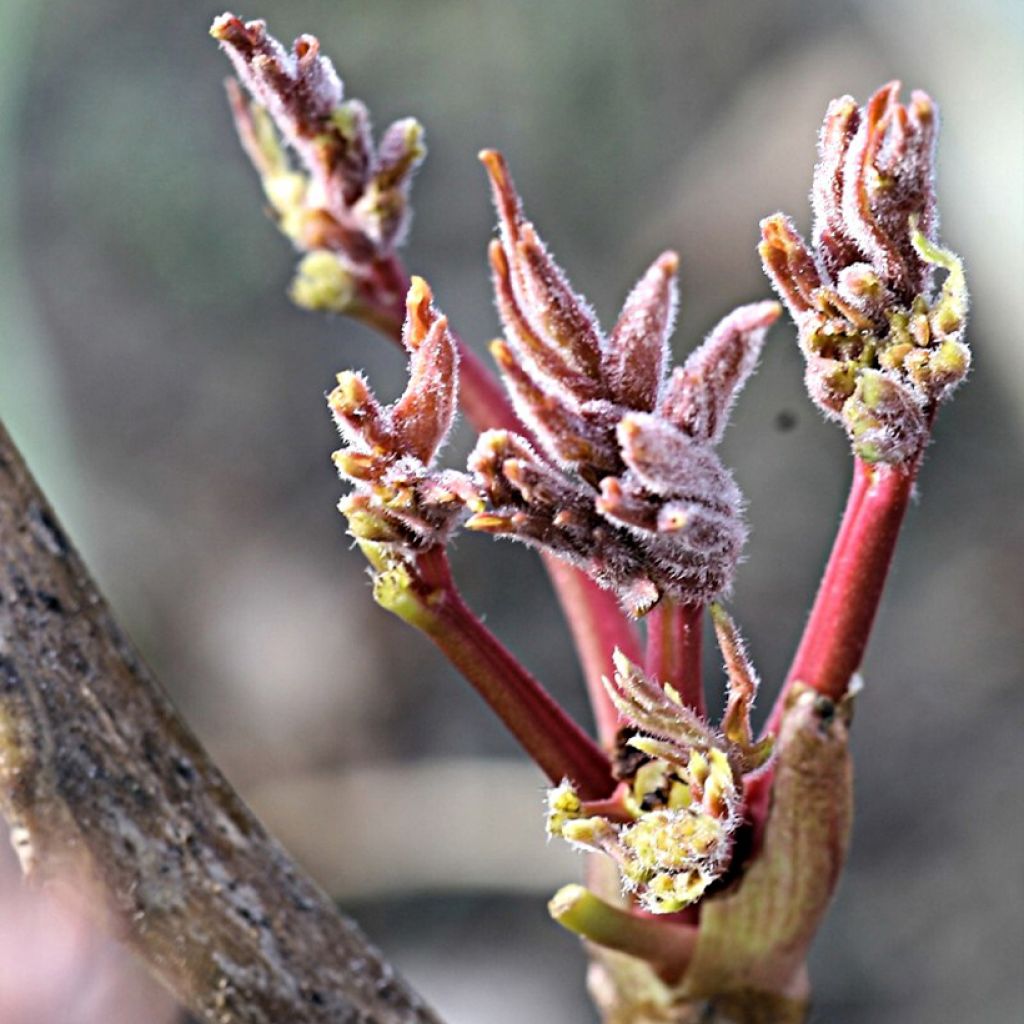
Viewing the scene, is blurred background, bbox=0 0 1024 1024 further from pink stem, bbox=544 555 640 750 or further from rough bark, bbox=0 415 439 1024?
rough bark, bbox=0 415 439 1024

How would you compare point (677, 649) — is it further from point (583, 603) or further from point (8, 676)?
point (8, 676)

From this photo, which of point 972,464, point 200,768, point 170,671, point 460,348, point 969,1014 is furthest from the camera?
point 170,671

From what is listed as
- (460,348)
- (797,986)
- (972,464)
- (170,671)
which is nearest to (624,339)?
(460,348)

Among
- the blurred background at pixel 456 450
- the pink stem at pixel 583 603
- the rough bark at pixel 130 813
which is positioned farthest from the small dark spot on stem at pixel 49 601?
the blurred background at pixel 456 450

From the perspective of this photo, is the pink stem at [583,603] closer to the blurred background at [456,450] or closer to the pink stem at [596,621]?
the pink stem at [596,621]

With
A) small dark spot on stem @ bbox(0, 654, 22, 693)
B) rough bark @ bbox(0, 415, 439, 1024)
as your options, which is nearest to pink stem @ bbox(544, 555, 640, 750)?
rough bark @ bbox(0, 415, 439, 1024)

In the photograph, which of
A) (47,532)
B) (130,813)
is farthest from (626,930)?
(47,532)

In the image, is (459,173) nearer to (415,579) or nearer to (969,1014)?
(969,1014)
